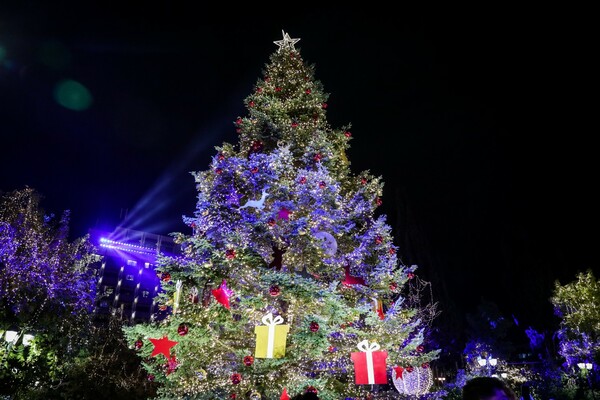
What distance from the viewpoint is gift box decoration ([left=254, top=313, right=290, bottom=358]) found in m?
5.57

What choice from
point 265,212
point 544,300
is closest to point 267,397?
point 265,212

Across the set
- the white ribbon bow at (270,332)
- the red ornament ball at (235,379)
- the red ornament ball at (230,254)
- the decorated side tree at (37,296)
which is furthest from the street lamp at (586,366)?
the decorated side tree at (37,296)

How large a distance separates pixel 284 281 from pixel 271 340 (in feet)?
3.77

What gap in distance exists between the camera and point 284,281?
6539mm

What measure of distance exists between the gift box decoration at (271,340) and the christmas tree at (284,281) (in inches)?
0.6

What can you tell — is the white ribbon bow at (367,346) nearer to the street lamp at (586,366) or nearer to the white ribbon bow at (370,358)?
the white ribbon bow at (370,358)

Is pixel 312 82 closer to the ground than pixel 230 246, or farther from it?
farther from it

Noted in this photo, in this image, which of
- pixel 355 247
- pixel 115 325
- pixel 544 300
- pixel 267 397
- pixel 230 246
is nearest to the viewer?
pixel 267 397

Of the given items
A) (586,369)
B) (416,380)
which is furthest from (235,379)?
(586,369)

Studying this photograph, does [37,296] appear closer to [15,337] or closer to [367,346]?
[15,337]

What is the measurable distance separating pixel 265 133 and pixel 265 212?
110 inches

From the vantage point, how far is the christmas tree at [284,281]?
6.39 meters

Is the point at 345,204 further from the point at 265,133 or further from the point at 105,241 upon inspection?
the point at 105,241

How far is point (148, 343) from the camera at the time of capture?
677 cm
